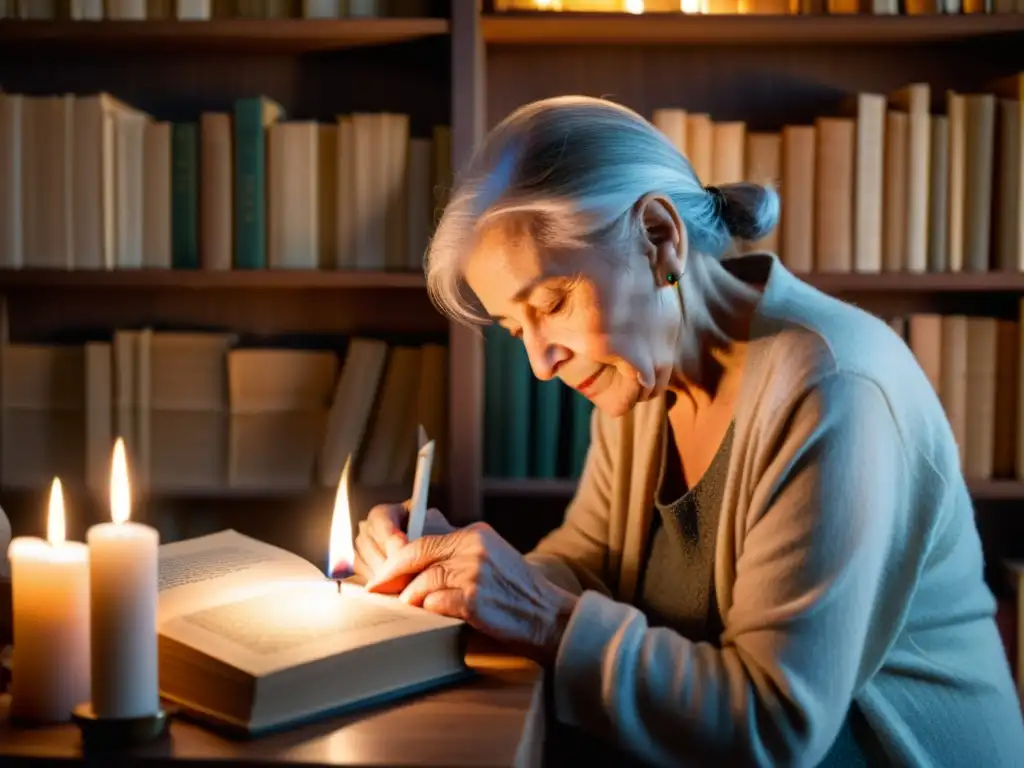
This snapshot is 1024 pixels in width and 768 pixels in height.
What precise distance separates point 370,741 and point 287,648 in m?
0.09

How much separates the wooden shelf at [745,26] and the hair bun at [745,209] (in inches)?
27.5

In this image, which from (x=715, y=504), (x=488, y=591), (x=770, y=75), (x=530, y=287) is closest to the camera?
(x=488, y=591)

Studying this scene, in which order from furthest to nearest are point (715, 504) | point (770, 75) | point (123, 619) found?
point (770, 75) → point (715, 504) → point (123, 619)

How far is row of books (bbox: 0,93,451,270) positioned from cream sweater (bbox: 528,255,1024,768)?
87 cm

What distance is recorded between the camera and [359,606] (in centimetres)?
99

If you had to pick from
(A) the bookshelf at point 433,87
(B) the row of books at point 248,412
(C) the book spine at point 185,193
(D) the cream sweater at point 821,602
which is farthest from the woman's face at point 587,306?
(C) the book spine at point 185,193

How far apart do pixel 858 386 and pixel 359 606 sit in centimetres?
49

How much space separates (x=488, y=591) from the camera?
1.02 meters

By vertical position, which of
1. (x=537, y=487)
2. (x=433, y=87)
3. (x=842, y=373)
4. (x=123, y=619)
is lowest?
(x=537, y=487)

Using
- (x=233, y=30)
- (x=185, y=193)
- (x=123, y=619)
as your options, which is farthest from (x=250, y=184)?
(x=123, y=619)

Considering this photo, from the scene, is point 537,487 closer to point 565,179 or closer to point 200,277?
point 200,277

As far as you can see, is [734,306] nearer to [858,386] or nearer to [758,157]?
[858,386]

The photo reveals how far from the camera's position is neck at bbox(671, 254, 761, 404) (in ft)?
4.24

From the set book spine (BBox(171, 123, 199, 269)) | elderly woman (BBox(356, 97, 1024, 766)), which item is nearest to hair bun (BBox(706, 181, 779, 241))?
elderly woman (BBox(356, 97, 1024, 766))
